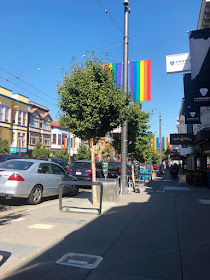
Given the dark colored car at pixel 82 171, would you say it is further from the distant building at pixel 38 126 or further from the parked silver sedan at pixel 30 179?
the distant building at pixel 38 126

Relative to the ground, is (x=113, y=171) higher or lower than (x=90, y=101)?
lower

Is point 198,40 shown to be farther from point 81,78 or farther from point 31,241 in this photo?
point 31,241

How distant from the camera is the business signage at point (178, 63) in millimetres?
13359

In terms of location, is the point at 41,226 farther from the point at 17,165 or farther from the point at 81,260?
the point at 17,165

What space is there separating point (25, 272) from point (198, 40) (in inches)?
426

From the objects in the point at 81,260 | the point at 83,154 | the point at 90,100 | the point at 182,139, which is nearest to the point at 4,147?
the point at 83,154

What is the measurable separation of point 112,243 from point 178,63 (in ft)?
36.5

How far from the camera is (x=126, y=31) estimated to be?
12.6 m

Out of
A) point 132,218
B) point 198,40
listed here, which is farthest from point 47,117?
point 132,218

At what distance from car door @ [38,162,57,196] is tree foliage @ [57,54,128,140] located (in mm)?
1737

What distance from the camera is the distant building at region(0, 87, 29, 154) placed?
35.9 metres

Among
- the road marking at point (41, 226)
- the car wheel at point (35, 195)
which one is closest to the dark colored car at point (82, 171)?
the car wheel at point (35, 195)

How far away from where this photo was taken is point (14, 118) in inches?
1508

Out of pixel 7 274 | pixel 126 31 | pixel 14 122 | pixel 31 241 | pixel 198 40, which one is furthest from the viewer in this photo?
pixel 14 122
